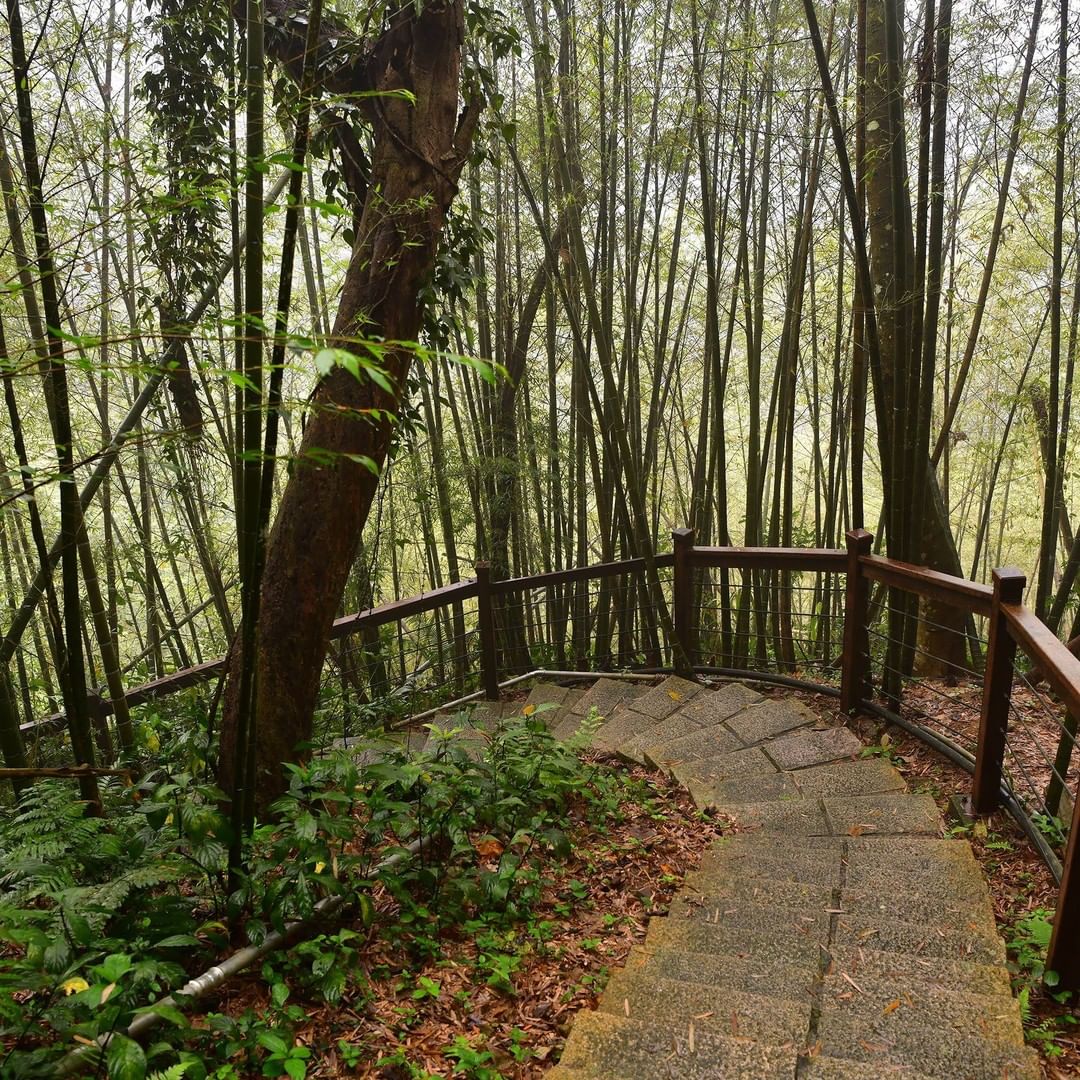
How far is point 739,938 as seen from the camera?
188 centimetres

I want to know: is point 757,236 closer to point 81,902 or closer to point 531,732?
point 531,732

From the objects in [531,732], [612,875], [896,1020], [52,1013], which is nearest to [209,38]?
[531,732]

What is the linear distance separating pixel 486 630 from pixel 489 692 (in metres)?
0.44

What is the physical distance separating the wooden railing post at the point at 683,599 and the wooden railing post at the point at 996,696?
1640mm

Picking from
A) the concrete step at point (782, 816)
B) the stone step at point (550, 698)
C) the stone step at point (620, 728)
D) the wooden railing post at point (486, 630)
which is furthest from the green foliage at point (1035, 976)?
the wooden railing post at point (486, 630)

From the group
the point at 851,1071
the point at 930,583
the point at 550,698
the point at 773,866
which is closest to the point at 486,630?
the point at 550,698

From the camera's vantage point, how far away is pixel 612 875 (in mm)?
2303

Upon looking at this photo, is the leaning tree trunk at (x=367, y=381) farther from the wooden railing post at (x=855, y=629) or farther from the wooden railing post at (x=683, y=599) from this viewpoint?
the wooden railing post at (x=855, y=629)

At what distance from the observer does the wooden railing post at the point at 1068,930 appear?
4.92 ft

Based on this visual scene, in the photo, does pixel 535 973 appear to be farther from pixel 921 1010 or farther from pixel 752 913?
pixel 921 1010

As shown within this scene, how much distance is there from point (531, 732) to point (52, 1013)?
1.73 m

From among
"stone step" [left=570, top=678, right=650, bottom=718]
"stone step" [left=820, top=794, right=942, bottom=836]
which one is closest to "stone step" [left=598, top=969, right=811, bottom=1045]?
"stone step" [left=820, top=794, right=942, bottom=836]

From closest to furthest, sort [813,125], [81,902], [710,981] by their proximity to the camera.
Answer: [81,902] < [710,981] < [813,125]

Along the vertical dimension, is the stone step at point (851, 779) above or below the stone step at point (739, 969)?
below
